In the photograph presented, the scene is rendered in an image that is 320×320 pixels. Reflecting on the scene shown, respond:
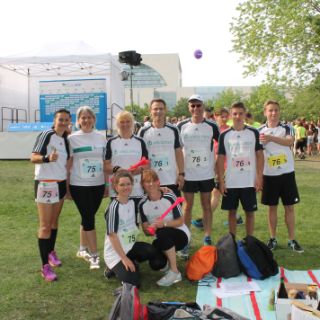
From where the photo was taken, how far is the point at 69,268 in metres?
4.46

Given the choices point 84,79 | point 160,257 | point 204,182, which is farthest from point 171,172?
point 84,79

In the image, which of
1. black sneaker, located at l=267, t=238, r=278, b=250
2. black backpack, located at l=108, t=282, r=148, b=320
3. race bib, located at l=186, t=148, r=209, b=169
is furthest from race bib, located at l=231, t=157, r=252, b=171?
black backpack, located at l=108, t=282, r=148, b=320

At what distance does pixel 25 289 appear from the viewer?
3.91 metres

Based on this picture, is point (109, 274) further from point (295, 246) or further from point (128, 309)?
point (295, 246)

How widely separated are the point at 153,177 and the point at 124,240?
68 cm

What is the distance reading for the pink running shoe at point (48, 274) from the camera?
4.11 meters

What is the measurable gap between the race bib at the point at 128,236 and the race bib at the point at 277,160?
1.84m

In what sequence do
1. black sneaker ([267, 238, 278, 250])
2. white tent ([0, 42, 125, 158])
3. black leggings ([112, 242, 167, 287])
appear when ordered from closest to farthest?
black leggings ([112, 242, 167, 287])
black sneaker ([267, 238, 278, 250])
white tent ([0, 42, 125, 158])

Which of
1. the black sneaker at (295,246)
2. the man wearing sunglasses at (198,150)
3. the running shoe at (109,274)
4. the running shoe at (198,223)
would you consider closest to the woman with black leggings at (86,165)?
the running shoe at (109,274)

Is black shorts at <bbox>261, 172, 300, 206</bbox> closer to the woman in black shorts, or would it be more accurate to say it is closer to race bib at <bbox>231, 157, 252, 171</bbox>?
race bib at <bbox>231, 157, 252, 171</bbox>

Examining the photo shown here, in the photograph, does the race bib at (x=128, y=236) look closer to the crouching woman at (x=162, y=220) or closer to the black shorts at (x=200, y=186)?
the crouching woman at (x=162, y=220)

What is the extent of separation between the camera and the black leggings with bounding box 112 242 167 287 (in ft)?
12.6

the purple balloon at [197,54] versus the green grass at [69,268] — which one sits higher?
the purple balloon at [197,54]

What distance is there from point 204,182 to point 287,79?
1813 cm
